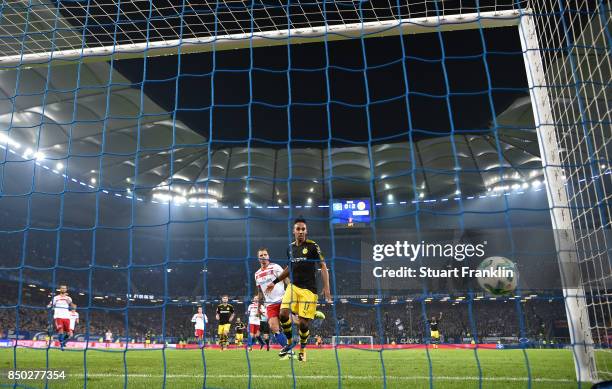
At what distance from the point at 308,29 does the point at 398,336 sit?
79.8 feet

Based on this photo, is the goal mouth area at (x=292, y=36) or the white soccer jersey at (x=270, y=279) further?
the white soccer jersey at (x=270, y=279)

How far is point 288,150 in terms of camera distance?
481 cm

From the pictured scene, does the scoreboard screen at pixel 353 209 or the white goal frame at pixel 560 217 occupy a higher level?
the scoreboard screen at pixel 353 209

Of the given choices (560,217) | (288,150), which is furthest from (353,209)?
(288,150)

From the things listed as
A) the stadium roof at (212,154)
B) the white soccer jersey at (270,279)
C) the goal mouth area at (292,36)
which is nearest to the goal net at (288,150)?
the goal mouth area at (292,36)

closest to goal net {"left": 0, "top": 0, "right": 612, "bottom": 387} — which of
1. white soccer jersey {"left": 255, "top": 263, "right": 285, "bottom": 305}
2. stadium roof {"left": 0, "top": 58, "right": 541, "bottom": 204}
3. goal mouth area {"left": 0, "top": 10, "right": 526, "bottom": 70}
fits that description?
goal mouth area {"left": 0, "top": 10, "right": 526, "bottom": 70}

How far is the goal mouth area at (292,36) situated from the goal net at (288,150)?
0.03m

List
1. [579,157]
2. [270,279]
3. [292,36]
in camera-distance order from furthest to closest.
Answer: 1. [270,279]
2. [292,36]
3. [579,157]

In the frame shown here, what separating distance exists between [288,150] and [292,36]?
177cm

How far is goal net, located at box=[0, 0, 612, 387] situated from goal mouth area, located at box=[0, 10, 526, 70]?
0.09 ft

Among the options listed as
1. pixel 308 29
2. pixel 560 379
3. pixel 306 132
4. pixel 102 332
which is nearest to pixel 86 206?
pixel 102 332

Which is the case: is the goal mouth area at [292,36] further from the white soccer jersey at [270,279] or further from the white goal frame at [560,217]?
the white soccer jersey at [270,279]

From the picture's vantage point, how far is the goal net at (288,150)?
16.7ft

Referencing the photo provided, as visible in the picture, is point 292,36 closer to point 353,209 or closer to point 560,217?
point 560,217
